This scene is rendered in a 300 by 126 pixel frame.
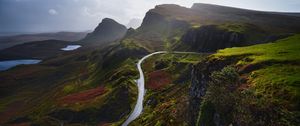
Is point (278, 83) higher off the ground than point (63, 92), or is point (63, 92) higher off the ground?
point (278, 83)

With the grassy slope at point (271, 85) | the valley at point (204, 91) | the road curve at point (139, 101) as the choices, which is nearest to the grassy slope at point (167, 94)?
the valley at point (204, 91)

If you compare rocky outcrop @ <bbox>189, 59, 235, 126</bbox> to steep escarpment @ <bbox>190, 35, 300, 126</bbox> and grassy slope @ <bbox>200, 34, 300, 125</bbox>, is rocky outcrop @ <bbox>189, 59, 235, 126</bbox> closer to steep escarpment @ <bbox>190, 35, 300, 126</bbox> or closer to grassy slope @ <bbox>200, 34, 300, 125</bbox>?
steep escarpment @ <bbox>190, 35, 300, 126</bbox>

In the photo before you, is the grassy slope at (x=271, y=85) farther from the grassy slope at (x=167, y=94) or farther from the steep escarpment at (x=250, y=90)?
the grassy slope at (x=167, y=94)

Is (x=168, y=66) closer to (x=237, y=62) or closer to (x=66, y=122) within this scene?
(x=66, y=122)

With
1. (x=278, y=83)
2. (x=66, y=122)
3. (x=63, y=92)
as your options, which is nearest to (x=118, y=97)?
(x=66, y=122)

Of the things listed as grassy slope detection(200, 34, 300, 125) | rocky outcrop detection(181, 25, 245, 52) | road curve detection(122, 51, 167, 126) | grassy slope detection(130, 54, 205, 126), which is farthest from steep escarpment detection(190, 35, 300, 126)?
rocky outcrop detection(181, 25, 245, 52)
